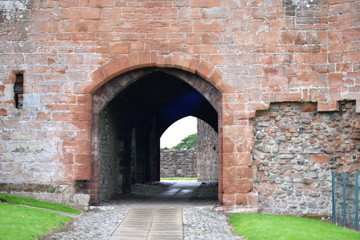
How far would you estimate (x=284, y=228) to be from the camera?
28.1ft

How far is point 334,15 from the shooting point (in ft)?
34.9

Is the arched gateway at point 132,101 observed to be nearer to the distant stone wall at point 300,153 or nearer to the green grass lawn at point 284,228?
the distant stone wall at point 300,153

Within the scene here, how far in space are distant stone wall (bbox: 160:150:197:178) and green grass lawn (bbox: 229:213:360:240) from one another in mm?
20642

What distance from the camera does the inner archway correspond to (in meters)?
11.0

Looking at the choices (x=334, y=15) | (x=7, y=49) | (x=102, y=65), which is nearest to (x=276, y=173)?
(x=334, y=15)

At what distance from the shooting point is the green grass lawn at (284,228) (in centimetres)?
792

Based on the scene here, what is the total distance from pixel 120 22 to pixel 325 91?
14.4ft

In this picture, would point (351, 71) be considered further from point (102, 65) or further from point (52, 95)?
point (52, 95)

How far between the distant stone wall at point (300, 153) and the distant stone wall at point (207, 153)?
42.0 ft

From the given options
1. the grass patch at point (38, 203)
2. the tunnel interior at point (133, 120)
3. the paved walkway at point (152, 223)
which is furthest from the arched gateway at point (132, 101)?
the paved walkway at point (152, 223)

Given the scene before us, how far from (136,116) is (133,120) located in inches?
5.6

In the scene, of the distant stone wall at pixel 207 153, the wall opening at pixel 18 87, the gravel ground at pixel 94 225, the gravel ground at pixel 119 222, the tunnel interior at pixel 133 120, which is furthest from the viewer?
the distant stone wall at pixel 207 153

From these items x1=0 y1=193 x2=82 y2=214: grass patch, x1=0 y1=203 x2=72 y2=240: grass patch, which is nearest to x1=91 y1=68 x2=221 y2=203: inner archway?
x1=0 y1=193 x2=82 y2=214: grass patch

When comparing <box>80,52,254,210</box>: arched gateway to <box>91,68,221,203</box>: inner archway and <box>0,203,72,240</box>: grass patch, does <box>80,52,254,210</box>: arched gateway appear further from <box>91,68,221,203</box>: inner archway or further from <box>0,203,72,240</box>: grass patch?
<box>0,203,72,240</box>: grass patch
